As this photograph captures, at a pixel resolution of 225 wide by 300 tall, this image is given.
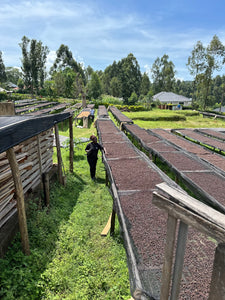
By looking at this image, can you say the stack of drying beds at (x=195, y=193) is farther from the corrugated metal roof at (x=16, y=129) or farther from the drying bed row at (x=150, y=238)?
the corrugated metal roof at (x=16, y=129)

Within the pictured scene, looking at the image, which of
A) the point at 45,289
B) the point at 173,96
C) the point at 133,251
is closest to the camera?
the point at 133,251

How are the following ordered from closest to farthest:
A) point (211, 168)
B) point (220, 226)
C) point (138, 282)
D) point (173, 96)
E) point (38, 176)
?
point (220, 226), point (138, 282), point (38, 176), point (211, 168), point (173, 96)

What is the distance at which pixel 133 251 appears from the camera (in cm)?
267

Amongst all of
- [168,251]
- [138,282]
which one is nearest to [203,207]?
[168,251]

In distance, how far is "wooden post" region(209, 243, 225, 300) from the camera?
1067mm

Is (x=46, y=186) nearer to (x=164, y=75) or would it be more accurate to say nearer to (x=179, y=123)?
(x=179, y=123)

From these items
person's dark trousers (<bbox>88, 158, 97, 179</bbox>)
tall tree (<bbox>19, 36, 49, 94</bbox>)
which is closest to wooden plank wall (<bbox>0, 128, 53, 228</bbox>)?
person's dark trousers (<bbox>88, 158, 97, 179</bbox>)

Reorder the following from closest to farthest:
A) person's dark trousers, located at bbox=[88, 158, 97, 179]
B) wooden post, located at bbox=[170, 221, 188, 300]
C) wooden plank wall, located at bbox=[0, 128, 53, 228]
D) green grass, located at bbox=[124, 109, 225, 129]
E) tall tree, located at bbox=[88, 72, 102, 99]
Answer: wooden post, located at bbox=[170, 221, 188, 300], wooden plank wall, located at bbox=[0, 128, 53, 228], person's dark trousers, located at bbox=[88, 158, 97, 179], green grass, located at bbox=[124, 109, 225, 129], tall tree, located at bbox=[88, 72, 102, 99]

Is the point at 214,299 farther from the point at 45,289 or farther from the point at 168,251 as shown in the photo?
the point at 45,289

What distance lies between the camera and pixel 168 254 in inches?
57.6

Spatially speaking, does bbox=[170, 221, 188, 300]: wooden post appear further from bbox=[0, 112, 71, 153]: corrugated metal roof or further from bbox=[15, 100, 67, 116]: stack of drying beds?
bbox=[15, 100, 67, 116]: stack of drying beds

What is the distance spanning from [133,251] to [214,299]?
1.66 meters

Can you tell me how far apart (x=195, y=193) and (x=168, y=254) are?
366cm

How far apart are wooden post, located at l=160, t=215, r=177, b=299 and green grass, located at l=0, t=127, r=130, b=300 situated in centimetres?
168
